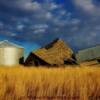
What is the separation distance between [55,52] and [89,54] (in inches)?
68.4

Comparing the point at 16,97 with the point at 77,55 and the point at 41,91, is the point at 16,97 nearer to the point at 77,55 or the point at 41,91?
the point at 41,91

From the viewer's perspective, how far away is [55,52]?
18562 mm

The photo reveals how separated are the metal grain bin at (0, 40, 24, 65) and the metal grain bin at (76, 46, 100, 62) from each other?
20.9 ft

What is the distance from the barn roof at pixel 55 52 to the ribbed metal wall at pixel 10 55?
5.87 m

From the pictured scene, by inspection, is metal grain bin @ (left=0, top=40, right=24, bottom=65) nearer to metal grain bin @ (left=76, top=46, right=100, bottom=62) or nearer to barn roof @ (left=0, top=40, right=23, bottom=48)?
barn roof @ (left=0, top=40, right=23, bottom=48)

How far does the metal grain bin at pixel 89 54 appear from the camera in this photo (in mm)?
18138

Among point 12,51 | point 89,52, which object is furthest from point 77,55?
point 12,51

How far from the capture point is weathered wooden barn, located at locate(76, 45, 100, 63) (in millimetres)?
18094

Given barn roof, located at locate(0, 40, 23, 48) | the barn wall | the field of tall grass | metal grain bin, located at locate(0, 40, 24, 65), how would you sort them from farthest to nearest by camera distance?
barn roof, located at locate(0, 40, 23, 48)
metal grain bin, located at locate(0, 40, 24, 65)
the barn wall
the field of tall grass

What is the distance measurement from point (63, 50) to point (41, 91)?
11367 millimetres

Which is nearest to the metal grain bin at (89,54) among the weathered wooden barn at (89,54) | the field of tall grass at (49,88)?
the weathered wooden barn at (89,54)

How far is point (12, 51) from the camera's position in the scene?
25.0 metres

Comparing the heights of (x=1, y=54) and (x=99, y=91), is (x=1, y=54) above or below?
above

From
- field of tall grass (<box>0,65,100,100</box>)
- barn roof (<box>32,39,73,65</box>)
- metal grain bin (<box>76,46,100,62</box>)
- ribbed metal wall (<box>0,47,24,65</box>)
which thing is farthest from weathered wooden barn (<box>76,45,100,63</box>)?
field of tall grass (<box>0,65,100,100</box>)
